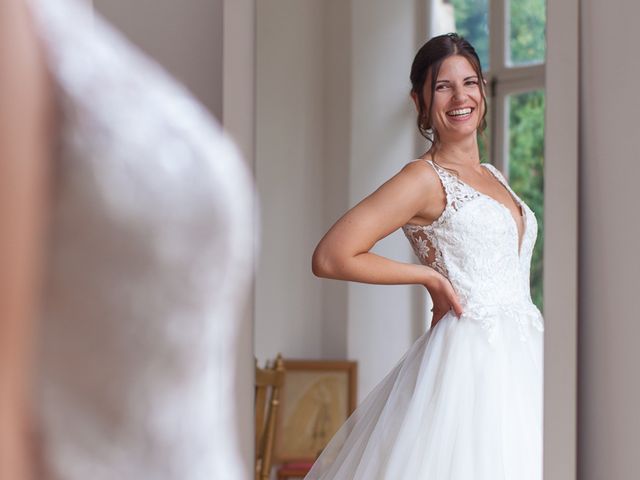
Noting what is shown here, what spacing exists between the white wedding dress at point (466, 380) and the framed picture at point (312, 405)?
0.01m

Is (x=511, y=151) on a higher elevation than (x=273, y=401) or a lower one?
higher

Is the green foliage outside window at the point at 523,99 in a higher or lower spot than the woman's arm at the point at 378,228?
higher

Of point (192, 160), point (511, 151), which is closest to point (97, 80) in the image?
point (192, 160)

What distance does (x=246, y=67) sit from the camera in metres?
1.08

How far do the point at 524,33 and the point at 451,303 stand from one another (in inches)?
12.5

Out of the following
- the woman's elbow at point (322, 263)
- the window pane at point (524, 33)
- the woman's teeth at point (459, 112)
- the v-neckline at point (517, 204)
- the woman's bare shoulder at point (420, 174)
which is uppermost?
the window pane at point (524, 33)

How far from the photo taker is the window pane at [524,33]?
0.98m

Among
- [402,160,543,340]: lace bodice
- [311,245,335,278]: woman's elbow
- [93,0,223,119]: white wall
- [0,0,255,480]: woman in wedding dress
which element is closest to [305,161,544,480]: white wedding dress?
[402,160,543,340]: lace bodice

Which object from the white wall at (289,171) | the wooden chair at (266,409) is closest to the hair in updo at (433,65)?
the white wall at (289,171)

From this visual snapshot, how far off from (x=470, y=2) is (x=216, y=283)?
82cm

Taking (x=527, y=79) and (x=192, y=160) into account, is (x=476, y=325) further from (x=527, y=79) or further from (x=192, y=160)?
(x=192, y=160)

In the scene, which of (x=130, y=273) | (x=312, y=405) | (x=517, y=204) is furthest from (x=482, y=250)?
(x=130, y=273)

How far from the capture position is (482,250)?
3.29 feet

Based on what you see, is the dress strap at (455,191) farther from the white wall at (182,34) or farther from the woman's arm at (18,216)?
the woman's arm at (18,216)
